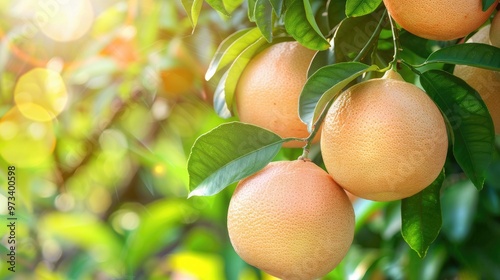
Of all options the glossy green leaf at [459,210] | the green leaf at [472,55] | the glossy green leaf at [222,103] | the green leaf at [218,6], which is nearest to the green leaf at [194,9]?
the green leaf at [218,6]

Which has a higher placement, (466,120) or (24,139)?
(466,120)

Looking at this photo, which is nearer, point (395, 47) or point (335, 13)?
point (395, 47)

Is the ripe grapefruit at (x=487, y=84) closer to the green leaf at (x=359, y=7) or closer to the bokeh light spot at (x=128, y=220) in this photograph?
the green leaf at (x=359, y=7)

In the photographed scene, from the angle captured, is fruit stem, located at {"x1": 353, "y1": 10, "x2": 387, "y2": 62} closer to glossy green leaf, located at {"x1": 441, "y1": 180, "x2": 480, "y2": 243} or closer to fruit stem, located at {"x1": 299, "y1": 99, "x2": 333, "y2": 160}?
fruit stem, located at {"x1": 299, "y1": 99, "x2": 333, "y2": 160}

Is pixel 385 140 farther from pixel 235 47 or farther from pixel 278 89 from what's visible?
pixel 235 47

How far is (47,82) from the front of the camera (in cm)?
153

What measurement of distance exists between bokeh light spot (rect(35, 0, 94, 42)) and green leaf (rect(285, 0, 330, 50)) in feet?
2.81

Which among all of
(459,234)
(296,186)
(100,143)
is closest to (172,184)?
(100,143)

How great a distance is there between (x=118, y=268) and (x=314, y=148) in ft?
2.29

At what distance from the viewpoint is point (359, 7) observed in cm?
67

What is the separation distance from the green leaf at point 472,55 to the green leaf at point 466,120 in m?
0.02

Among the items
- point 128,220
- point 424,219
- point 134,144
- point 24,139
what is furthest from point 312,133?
point 128,220

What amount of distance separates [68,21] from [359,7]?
0.99 metres

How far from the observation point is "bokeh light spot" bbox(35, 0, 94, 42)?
4.79 feet
